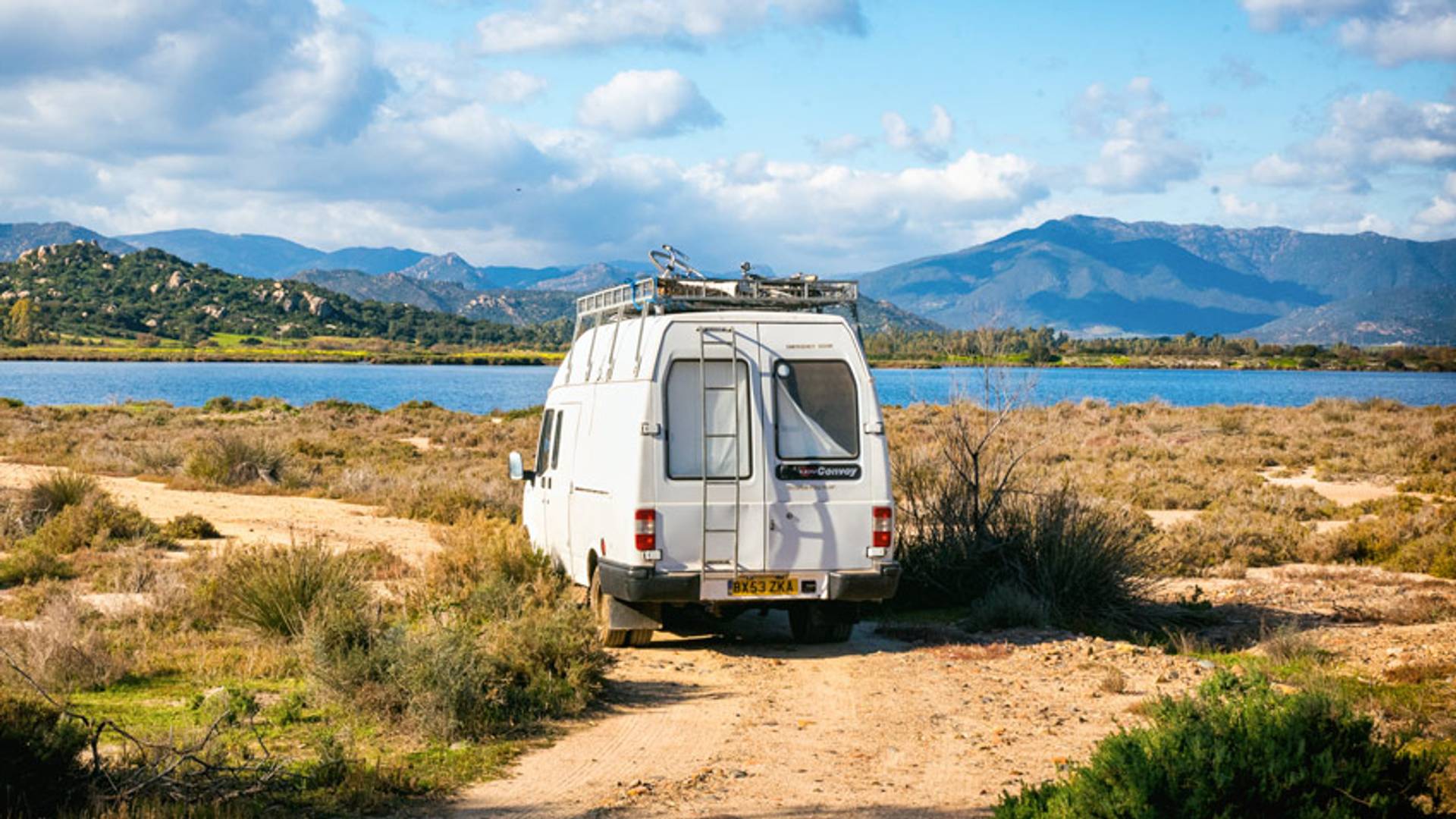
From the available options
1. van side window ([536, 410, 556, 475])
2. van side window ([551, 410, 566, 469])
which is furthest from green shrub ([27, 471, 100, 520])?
van side window ([551, 410, 566, 469])

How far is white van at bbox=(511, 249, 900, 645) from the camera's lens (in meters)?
9.41

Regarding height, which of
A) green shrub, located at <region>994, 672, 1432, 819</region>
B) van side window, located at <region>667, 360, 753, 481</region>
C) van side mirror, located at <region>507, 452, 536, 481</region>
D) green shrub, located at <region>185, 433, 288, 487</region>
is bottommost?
green shrub, located at <region>185, 433, 288, 487</region>

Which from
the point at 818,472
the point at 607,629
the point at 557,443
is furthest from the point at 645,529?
the point at 557,443

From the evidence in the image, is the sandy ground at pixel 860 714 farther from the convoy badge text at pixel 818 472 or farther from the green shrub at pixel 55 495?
the green shrub at pixel 55 495

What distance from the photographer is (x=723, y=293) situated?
10516 mm

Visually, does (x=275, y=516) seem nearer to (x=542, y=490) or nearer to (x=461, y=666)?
(x=542, y=490)

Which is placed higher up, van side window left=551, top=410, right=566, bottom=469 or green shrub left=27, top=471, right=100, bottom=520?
van side window left=551, top=410, right=566, bottom=469

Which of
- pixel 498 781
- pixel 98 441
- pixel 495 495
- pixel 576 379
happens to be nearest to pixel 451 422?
pixel 98 441

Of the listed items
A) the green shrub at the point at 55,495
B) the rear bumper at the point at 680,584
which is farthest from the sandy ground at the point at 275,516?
the rear bumper at the point at 680,584

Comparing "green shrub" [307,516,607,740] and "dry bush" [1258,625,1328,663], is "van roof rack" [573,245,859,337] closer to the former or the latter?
"green shrub" [307,516,607,740]

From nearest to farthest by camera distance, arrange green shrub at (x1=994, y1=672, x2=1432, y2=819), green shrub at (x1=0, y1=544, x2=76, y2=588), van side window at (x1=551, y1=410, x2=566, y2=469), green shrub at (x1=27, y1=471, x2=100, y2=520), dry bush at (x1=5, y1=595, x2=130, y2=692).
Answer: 1. green shrub at (x1=994, y1=672, x2=1432, y2=819)
2. dry bush at (x1=5, y1=595, x2=130, y2=692)
3. van side window at (x1=551, y1=410, x2=566, y2=469)
4. green shrub at (x1=0, y1=544, x2=76, y2=588)
5. green shrub at (x1=27, y1=471, x2=100, y2=520)

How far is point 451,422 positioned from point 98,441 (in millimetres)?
15790

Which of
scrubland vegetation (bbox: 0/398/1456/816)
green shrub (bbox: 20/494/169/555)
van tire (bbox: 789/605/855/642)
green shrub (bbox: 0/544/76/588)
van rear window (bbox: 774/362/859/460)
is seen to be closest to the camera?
scrubland vegetation (bbox: 0/398/1456/816)

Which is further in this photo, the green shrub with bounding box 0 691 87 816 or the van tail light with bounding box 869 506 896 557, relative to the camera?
the van tail light with bounding box 869 506 896 557
